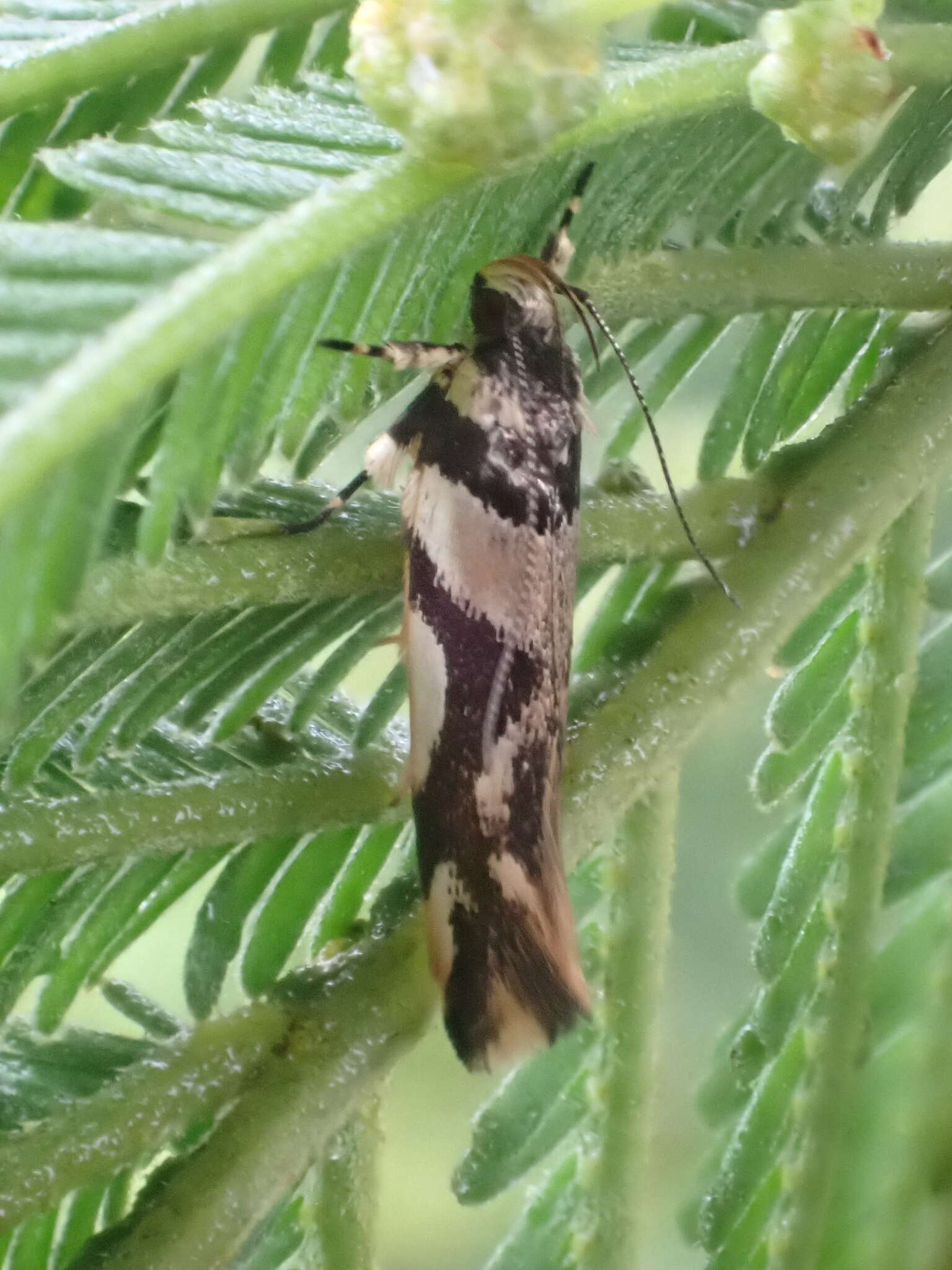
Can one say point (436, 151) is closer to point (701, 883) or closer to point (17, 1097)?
point (17, 1097)

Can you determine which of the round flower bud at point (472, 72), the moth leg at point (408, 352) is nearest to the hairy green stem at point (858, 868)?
the moth leg at point (408, 352)

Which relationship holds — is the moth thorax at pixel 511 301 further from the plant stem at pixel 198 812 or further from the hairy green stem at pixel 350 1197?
the hairy green stem at pixel 350 1197

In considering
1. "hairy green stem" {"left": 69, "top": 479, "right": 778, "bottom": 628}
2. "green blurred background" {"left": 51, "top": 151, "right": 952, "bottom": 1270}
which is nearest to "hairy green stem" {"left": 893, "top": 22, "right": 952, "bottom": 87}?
"hairy green stem" {"left": 69, "top": 479, "right": 778, "bottom": 628}

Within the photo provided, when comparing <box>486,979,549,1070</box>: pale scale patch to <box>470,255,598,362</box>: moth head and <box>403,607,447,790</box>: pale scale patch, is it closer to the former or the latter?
<box>403,607,447,790</box>: pale scale patch

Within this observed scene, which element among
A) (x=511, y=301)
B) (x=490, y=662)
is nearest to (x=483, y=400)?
(x=511, y=301)

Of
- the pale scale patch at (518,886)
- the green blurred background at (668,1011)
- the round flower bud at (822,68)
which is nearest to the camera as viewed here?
the round flower bud at (822,68)

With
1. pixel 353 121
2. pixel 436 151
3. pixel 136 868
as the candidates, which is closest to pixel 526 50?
pixel 436 151
